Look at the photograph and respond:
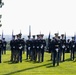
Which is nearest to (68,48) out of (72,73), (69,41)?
(69,41)

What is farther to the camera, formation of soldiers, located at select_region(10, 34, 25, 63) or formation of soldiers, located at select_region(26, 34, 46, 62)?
formation of soldiers, located at select_region(26, 34, 46, 62)

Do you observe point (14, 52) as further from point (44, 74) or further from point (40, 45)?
point (44, 74)

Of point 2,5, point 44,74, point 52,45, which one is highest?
point 2,5

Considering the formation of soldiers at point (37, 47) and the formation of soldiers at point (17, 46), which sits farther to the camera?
the formation of soldiers at point (37, 47)

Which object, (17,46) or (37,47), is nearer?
(17,46)

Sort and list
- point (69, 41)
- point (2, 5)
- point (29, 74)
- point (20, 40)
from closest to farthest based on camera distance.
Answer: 1. point (29, 74)
2. point (20, 40)
3. point (69, 41)
4. point (2, 5)

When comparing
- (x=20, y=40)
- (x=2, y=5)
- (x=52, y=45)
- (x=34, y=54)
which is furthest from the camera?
(x=2, y=5)

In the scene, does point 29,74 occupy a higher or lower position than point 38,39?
lower

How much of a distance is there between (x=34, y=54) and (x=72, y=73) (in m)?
7.28

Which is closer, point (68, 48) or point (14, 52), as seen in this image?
point (14, 52)

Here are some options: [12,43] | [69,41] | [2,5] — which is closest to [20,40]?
[12,43]

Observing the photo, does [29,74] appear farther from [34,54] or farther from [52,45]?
[34,54]

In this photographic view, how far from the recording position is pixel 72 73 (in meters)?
19.3

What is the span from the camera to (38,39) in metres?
24.7
